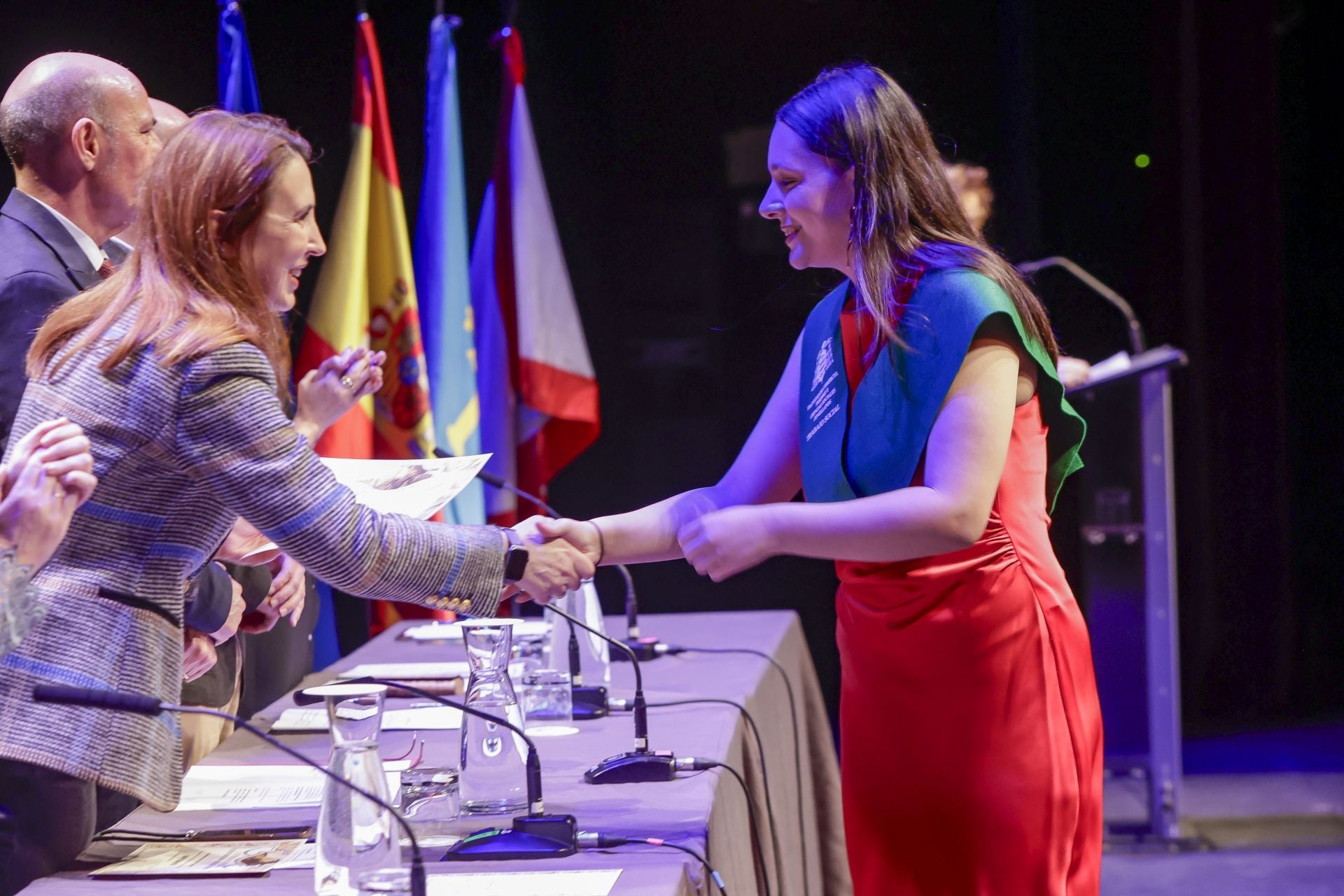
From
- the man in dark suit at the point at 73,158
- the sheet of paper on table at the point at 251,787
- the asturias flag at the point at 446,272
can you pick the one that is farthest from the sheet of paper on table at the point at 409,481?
the asturias flag at the point at 446,272

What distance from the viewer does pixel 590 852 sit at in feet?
4.30

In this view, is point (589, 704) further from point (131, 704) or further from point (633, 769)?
point (131, 704)

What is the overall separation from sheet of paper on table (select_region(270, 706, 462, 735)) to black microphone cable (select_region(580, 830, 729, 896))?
0.61m

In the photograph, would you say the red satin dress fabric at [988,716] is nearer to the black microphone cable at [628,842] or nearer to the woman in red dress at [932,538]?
the woman in red dress at [932,538]

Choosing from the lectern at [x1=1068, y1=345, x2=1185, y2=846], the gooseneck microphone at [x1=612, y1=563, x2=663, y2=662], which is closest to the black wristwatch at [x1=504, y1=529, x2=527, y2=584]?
the gooseneck microphone at [x1=612, y1=563, x2=663, y2=662]

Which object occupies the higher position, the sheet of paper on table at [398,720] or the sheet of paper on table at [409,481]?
the sheet of paper on table at [409,481]

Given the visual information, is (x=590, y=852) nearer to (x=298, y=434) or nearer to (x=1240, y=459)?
(x=298, y=434)

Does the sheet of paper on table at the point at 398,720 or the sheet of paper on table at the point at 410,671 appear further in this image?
the sheet of paper on table at the point at 410,671

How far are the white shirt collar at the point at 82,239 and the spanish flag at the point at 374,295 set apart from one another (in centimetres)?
152

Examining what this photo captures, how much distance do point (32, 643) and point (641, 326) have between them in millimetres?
3284

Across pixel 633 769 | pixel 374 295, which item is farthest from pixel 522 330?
pixel 633 769

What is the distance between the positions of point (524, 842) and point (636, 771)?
0.30 m

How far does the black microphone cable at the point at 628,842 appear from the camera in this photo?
1296mm

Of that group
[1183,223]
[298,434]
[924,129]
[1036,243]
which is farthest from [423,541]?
[1183,223]
